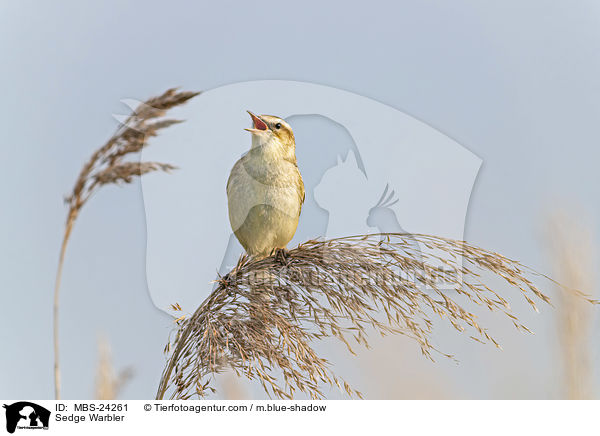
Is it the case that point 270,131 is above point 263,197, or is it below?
above

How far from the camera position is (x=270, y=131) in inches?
82.9

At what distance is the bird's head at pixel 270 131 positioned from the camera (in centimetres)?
208

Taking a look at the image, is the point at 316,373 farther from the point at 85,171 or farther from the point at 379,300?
the point at 85,171

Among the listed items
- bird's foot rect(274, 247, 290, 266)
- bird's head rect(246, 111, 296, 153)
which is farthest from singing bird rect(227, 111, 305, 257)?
bird's foot rect(274, 247, 290, 266)

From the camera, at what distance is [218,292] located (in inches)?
59.3

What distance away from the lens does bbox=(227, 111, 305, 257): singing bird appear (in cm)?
215

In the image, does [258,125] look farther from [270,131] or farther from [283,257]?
[283,257]
